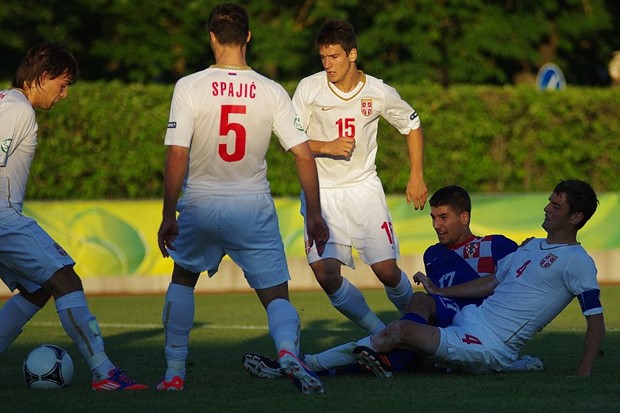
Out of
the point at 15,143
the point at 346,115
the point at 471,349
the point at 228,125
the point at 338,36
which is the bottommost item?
the point at 471,349

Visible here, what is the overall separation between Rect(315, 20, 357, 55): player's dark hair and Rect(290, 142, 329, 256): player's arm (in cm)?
204

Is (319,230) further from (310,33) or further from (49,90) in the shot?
(310,33)

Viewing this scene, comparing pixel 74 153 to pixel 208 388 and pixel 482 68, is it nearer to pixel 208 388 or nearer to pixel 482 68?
pixel 482 68

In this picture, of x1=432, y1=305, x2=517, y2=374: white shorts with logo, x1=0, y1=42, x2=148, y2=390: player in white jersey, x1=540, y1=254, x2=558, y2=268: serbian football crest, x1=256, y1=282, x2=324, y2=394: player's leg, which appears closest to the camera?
x1=256, y1=282, x2=324, y2=394: player's leg

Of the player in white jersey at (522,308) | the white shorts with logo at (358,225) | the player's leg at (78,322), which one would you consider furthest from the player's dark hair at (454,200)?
the player's leg at (78,322)

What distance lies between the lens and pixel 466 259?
917cm

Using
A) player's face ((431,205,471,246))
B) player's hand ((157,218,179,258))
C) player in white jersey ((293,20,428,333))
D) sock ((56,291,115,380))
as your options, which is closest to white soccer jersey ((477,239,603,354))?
player's face ((431,205,471,246))

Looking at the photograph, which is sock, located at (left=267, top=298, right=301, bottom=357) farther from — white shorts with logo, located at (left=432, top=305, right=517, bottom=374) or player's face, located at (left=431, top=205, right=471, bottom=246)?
player's face, located at (left=431, top=205, right=471, bottom=246)

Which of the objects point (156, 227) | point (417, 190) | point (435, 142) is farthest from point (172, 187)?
point (435, 142)

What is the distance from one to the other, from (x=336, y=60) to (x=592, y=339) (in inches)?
117

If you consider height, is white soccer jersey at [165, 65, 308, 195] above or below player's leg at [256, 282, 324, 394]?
above

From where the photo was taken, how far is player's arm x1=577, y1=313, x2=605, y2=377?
7.79 m

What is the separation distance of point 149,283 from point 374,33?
34.7 ft

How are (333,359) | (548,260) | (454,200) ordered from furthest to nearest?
(454,200) < (333,359) < (548,260)
